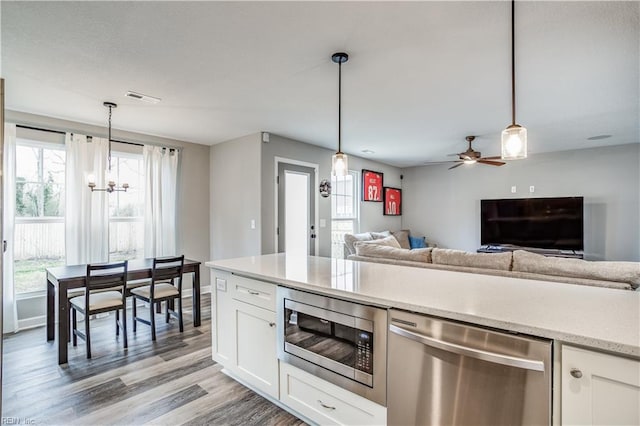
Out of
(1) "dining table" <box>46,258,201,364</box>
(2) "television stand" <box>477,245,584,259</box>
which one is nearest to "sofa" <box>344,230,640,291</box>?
(1) "dining table" <box>46,258,201,364</box>

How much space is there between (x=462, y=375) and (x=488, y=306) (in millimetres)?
315

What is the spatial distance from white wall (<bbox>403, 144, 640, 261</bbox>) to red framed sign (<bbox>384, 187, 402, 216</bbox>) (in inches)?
7.7

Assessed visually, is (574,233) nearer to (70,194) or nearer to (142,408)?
(142,408)

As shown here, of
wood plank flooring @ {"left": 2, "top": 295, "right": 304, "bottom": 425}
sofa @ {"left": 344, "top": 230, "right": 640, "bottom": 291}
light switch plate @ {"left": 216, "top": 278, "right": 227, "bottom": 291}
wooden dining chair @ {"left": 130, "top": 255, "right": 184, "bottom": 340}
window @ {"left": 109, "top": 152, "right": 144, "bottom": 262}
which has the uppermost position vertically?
window @ {"left": 109, "top": 152, "right": 144, "bottom": 262}

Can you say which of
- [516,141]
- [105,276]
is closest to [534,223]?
[516,141]

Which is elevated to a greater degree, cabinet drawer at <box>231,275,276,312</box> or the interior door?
the interior door

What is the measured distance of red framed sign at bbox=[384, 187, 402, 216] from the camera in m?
7.29

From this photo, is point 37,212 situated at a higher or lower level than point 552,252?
higher

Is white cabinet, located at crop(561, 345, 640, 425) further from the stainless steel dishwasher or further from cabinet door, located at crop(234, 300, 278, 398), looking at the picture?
cabinet door, located at crop(234, 300, 278, 398)

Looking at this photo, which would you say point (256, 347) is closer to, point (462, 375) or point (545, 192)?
point (462, 375)

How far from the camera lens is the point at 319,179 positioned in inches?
213

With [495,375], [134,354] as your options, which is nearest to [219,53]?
[495,375]

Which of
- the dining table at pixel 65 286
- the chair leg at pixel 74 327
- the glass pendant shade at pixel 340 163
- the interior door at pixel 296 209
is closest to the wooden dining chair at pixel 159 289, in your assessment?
the dining table at pixel 65 286

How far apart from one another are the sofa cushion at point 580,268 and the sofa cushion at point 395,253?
30.9 inches
